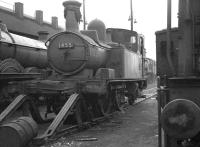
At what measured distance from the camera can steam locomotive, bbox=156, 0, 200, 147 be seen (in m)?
3.96

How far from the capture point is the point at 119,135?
316 inches

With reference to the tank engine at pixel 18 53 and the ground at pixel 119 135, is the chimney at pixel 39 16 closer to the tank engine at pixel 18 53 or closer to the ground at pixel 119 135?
the tank engine at pixel 18 53

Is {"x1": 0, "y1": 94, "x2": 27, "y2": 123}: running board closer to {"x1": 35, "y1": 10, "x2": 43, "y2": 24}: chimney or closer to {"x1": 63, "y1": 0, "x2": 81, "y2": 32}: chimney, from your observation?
{"x1": 63, "y1": 0, "x2": 81, "y2": 32}: chimney

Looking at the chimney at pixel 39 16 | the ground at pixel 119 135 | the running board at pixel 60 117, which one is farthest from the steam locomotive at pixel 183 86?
the chimney at pixel 39 16

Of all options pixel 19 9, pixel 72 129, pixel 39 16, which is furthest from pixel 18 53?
pixel 39 16

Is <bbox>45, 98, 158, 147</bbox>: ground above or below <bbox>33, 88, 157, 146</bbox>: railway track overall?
below

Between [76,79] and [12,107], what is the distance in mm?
1951

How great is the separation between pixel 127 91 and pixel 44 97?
16.8 ft

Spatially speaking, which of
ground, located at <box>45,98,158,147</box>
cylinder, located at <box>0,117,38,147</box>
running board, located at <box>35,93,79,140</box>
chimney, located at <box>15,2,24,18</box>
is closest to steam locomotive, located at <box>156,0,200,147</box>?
ground, located at <box>45,98,158,147</box>

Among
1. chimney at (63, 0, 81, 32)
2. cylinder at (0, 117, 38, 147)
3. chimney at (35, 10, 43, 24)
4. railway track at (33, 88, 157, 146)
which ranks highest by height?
chimney at (35, 10, 43, 24)

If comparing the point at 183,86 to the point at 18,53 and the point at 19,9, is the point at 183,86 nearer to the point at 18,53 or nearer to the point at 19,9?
the point at 18,53

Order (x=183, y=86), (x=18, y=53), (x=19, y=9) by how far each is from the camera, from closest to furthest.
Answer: (x=183, y=86), (x=18, y=53), (x=19, y=9)

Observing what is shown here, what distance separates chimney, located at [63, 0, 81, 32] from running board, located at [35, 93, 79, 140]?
2.64 meters

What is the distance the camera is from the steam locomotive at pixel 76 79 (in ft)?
29.3
